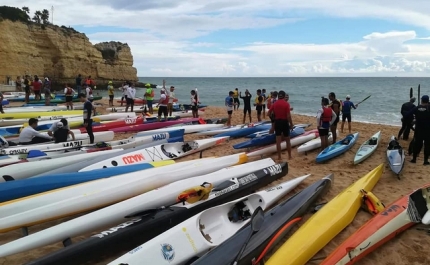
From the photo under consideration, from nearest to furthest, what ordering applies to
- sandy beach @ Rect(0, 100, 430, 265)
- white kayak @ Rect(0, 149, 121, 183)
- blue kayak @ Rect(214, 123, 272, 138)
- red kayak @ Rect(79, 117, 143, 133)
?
1. sandy beach @ Rect(0, 100, 430, 265)
2. white kayak @ Rect(0, 149, 121, 183)
3. blue kayak @ Rect(214, 123, 272, 138)
4. red kayak @ Rect(79, 117, 143, 133)

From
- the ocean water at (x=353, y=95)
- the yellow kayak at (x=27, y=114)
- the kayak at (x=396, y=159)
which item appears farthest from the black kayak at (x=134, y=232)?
the ocean water at (x=353, y=95)

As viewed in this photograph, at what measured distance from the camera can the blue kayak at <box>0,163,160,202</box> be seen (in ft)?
17.3

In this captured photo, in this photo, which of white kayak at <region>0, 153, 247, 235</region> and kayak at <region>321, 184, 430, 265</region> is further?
white kayak at <region>0, 153, 247, 235</region>

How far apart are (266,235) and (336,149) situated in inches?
193

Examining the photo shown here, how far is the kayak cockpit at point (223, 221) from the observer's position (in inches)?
172

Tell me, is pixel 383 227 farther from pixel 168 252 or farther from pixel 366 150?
pixel 366 150

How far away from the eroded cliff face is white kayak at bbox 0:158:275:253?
31857 mm

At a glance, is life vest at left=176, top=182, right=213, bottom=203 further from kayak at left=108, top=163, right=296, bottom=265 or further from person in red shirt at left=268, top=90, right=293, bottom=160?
person in red shirt at left=268, top=90, right=293, bottom=160

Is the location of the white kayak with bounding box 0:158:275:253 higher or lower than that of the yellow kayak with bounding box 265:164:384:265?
higher

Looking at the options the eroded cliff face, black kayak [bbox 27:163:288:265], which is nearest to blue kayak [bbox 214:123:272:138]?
black kayak [bbox 27:163:288:265]

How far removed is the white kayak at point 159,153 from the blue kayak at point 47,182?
22.3 inches

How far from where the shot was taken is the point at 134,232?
419 cm

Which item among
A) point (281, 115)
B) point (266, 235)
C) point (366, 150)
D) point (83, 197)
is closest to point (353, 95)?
point (366, 150)

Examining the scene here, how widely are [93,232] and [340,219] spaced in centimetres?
335
